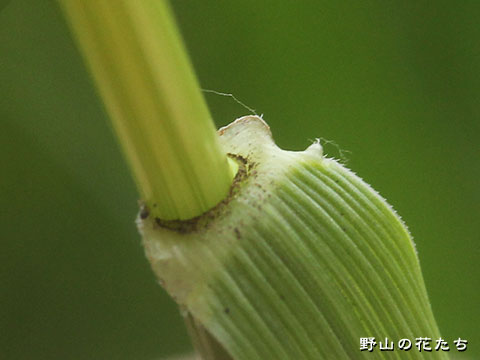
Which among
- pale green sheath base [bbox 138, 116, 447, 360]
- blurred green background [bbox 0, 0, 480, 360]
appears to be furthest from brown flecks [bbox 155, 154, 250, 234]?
blurred green background [bbox 0, 0, 480, 360]

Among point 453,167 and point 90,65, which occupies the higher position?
point 90,65

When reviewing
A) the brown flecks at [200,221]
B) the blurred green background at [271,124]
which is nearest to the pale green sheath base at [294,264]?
the brown flecks at [200,221]

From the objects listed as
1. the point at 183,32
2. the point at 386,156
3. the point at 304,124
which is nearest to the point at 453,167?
the point at 386,156

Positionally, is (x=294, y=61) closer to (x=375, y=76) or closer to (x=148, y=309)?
(x=375, y=76)

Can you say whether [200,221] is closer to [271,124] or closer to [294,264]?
[294,264]

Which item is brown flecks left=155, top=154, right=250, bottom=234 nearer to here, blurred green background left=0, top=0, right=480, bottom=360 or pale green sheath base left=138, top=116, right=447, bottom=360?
pale green sheath base left=138, top=116, right=447, bottom=360
